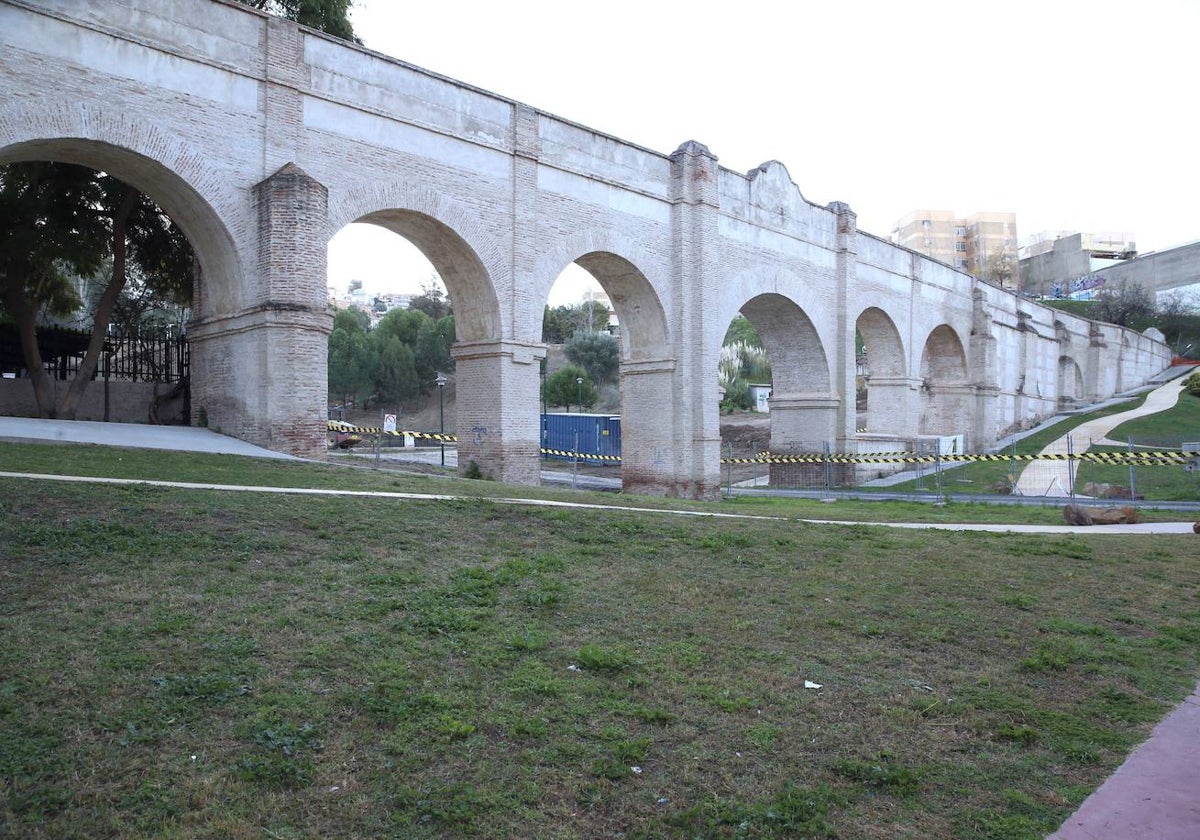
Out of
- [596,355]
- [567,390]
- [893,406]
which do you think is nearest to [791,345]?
[893,406]

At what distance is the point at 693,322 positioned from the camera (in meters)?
20.7

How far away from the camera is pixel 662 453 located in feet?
68.4

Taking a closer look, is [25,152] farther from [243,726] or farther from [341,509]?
[243,726]

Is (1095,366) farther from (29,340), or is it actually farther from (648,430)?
(29,340)

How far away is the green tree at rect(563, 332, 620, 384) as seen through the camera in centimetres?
5831

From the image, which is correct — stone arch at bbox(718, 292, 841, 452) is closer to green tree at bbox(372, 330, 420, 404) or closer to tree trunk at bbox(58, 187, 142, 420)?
tree trunk at bbox(58, 187, 142, 420)

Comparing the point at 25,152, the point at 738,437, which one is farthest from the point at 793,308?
the point at 25,152

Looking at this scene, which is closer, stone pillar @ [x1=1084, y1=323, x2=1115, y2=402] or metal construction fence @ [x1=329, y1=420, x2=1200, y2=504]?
metal construction fence @ [x1=329, y1=420, x2=1200, y2=504]

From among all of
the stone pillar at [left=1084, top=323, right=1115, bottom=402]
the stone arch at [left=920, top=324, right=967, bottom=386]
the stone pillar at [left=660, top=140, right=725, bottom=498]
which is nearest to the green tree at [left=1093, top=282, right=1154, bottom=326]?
the stone pillar at [left=1084, top=323, right=1115, bottom=402]

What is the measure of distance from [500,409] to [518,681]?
12.2m

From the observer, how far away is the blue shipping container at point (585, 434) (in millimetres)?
33781

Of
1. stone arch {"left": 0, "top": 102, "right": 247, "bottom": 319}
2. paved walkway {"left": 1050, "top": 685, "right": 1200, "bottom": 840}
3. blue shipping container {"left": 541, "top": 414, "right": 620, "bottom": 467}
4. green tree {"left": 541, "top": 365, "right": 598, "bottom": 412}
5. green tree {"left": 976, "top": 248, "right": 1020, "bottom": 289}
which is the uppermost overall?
green tree {"left": 976, "top": 248, "right": 1020, "bottom": 289}

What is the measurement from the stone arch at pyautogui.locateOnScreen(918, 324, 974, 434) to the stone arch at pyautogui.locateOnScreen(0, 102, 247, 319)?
90.1ft

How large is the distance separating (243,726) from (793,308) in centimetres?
2213
